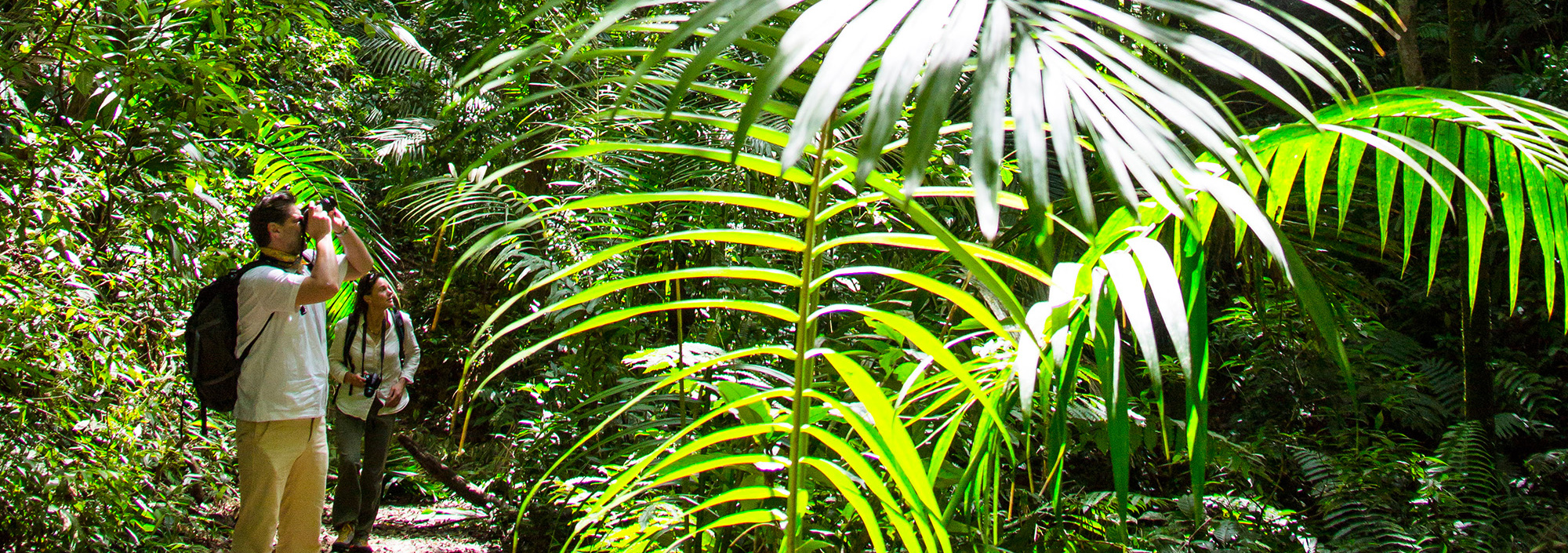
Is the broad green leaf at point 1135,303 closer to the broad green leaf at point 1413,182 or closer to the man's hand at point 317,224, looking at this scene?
the broad green leaf at point 1413,182

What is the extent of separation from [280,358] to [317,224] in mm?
418

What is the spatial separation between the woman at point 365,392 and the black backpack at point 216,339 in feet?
3.06

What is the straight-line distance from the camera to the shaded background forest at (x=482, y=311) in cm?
209

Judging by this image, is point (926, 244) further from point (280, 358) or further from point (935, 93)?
point (280, 358)

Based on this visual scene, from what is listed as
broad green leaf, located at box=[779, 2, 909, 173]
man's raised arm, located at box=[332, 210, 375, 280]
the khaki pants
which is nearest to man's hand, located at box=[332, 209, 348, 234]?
A: man's raised arm, located at box=[332, 210, 375, 280]

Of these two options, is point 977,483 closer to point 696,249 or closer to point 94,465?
point 696,249

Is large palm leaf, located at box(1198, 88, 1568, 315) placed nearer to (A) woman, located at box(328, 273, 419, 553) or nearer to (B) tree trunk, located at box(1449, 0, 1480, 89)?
(B) tree trunk, located at box(1449, 0, 1480, 89)

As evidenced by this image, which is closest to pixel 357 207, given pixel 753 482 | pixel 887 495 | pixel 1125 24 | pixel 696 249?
pixel 696 249

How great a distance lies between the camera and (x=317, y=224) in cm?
246

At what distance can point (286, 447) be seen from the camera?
268 cm

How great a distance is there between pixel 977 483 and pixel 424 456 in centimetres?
419

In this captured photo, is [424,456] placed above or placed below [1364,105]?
below

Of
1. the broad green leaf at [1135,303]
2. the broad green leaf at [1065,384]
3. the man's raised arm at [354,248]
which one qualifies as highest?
the broad green leaf at [1135,303]

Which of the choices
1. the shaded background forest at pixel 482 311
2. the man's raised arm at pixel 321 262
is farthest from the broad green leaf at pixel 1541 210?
the man's raised arm at pixel 321 262
